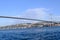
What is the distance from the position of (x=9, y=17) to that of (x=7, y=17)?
1.44ft

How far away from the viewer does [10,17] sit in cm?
1786

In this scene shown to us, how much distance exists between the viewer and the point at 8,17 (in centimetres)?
1755

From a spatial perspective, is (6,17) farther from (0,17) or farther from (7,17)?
(0,17)

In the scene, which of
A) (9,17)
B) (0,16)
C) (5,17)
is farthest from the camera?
(9,17)

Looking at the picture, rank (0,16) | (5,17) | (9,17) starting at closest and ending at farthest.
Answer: (0,16) < (5,17) < (9,17)

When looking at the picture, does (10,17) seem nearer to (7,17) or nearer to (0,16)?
(7,17)

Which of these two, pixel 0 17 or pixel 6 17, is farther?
pixel 6 17

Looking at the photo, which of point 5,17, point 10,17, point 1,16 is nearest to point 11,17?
point 10,17

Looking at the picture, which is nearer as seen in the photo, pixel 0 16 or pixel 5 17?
pixel 0 16

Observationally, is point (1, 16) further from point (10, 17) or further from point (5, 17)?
point (10, 17)

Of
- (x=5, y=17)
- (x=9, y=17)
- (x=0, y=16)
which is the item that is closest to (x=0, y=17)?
(x=0, y=16)

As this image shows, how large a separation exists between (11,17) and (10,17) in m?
0.11

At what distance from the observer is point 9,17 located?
17.7 m

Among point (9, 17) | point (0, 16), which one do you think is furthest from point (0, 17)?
point (9, 17)
